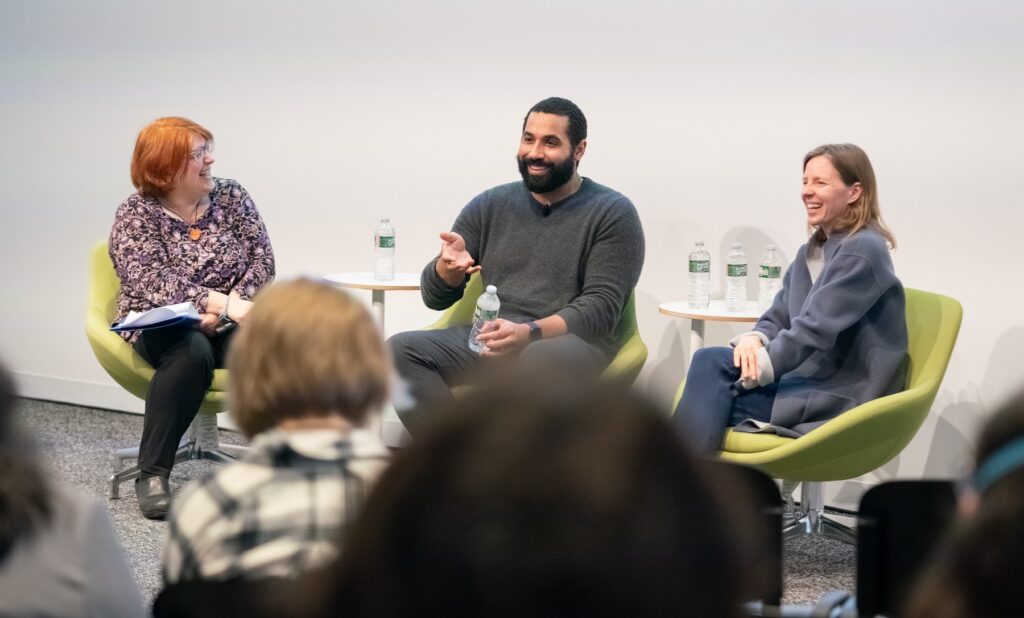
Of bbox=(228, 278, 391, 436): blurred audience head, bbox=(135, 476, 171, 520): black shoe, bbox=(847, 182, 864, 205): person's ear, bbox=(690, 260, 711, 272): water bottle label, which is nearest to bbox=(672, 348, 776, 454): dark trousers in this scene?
bbox=(847, 182, 864, 205): person's ear

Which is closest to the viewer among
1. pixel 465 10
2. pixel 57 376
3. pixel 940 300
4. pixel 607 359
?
pixel 940 300

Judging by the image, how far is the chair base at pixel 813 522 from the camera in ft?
12.6

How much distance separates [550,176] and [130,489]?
6.49 ft

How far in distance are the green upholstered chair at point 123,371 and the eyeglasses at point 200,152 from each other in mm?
580

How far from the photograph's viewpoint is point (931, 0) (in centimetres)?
421

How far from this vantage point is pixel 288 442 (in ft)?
4.96

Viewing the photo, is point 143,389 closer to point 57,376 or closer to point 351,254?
point 351,254

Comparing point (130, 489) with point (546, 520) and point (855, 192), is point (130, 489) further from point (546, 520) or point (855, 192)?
point (546, 520)

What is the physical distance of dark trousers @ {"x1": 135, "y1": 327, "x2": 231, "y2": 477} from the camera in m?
4.17

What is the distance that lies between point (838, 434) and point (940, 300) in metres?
0.68

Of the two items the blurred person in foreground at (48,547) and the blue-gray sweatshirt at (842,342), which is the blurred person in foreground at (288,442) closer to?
the blurred person in foreground at (48,547)

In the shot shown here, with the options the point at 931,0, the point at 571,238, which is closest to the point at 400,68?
the point at 571,238

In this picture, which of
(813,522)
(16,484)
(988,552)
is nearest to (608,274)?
(813,522)

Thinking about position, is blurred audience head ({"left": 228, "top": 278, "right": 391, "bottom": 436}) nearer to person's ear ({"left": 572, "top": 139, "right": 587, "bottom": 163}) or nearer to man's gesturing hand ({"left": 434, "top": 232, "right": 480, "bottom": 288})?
man's gesturing hand ({"left": 434, "top": 232, "right": 480, "bottom": 288})
